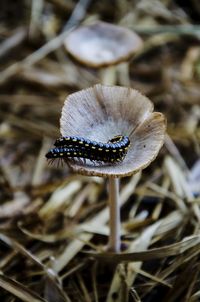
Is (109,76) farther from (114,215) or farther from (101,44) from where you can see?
(114,215)

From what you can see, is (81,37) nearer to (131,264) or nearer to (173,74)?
(173,74)

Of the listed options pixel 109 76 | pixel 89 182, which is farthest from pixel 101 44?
pixel 89 182

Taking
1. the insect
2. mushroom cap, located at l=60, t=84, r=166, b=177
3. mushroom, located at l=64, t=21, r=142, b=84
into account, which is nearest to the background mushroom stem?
mushroom, located at l=64, t=21, r=142, b=84

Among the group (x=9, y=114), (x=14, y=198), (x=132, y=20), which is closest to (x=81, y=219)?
(x=14, y=198)

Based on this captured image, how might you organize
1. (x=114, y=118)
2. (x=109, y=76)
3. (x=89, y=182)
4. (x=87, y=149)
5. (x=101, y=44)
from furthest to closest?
(x=109, y=76) < (x=101, y=44) < (x=89, y=182) < (x=114, y=118) < (x=87, y=149)

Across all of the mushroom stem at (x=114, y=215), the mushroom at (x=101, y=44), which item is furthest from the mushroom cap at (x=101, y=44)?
the mushroom stem at (x=114, y=215)

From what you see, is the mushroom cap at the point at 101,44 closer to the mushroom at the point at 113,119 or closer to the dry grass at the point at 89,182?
the dry grass at the point at 89,182

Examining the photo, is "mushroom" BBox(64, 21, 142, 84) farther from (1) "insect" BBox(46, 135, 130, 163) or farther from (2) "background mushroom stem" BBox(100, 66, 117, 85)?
(1) "insect" BBox(46, 135, 130, 163)

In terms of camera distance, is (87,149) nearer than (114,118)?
Yes
